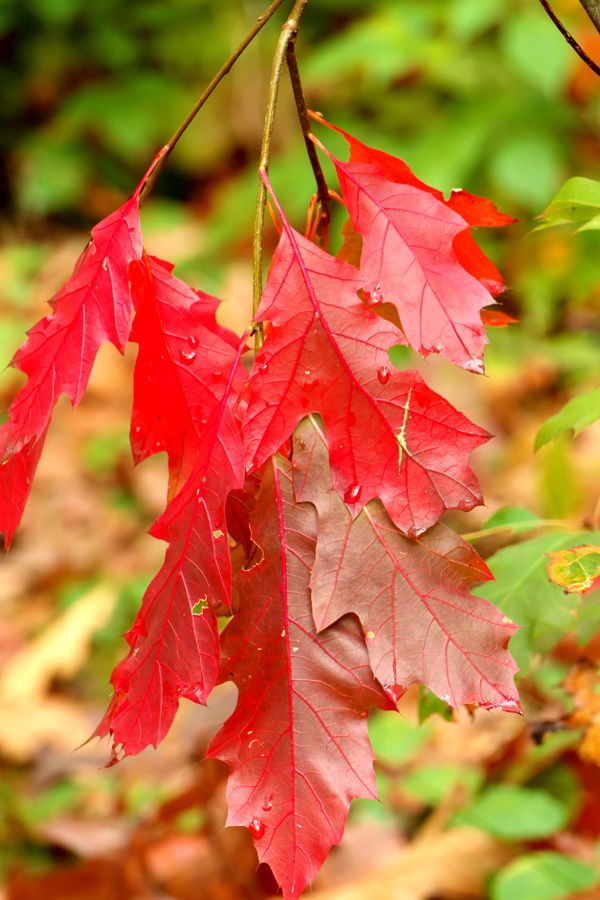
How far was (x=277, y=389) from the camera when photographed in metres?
0.42

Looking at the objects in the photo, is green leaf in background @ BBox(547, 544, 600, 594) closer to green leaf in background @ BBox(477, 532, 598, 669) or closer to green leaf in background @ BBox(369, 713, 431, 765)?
green leaf in background @ BBox(477, 532, 598, 669)

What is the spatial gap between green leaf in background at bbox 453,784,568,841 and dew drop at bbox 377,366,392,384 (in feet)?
2.66

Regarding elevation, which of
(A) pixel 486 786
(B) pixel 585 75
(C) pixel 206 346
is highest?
(C) pixel 206 346

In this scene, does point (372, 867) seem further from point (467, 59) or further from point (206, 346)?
point (467, 59)

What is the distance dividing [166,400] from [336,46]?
2.55 meters

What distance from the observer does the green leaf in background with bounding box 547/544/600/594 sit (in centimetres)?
49

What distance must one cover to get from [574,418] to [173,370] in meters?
0.30

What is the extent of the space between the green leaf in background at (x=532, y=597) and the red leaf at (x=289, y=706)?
0.63ft

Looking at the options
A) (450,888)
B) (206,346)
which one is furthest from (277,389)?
(450,888)

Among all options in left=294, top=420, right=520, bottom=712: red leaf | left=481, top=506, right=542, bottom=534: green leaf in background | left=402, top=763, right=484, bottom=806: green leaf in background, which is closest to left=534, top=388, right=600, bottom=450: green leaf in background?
left=481, top=506, right=542, bottom=534: green leaf in background

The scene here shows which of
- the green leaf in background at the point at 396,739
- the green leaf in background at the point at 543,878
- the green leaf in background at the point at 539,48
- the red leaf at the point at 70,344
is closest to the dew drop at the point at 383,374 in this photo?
the red leaf at the point at 70,344

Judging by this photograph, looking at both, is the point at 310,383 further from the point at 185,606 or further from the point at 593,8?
the point at 593,8

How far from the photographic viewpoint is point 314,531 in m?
0.43

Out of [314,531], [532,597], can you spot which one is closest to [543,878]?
[532,597]
